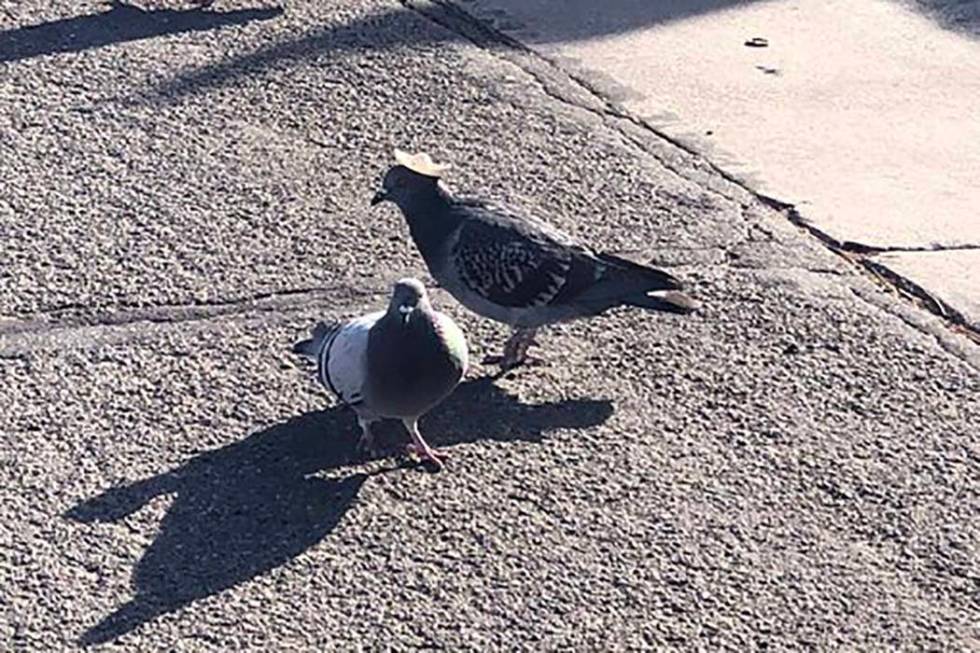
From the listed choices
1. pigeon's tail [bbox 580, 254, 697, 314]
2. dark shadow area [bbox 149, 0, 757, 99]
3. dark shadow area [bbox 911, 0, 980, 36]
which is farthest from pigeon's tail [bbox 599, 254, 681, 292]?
dark shadow area [bbox 911, 0, 980, 36]

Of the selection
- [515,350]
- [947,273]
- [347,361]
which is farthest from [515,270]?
[947,273]

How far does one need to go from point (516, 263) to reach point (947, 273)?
1527 mm

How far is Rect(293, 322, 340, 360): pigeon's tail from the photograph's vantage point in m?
5.46

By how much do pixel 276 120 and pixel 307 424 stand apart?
8.57 feet

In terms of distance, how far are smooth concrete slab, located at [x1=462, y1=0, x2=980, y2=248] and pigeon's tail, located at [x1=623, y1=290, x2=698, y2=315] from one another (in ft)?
3.77

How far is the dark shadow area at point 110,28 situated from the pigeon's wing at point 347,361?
12.6 feet

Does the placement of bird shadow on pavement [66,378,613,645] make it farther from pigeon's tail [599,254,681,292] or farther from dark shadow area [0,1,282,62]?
dark shadow area [0,1,282,62]

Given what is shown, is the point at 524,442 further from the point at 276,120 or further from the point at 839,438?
the point at 276,120

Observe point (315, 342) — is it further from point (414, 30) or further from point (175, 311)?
point (414, 30)

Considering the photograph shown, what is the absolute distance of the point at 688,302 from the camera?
5.87 m

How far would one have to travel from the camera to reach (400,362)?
511cm

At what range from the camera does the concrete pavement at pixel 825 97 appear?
6938 millimetres

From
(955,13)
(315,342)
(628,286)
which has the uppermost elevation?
(628,286)

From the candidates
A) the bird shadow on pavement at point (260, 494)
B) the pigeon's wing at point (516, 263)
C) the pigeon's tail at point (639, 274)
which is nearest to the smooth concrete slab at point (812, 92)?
the pigeon's tail at point (639, 274)
